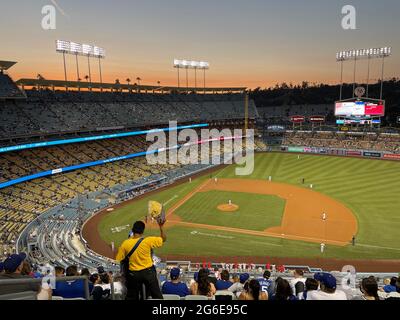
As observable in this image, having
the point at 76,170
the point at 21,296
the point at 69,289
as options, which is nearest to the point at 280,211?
the point at 76,170

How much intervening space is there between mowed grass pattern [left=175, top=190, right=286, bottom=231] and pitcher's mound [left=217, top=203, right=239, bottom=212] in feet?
1.54

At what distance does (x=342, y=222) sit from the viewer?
Result: 30.0 metres

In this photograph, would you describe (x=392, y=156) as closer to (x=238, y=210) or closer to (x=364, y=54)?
(x=364, y=54)

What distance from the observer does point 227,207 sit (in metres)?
35.0

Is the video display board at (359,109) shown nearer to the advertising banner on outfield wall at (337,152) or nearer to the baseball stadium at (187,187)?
the baseball stadium at (187,187)

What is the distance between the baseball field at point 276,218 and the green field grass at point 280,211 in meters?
0.07

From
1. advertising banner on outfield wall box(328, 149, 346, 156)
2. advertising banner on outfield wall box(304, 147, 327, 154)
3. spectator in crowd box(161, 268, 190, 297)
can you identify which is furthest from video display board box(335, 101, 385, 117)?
spectator in crowd box(161, 268, 190, 297)

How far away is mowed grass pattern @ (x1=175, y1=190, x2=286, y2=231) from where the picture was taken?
3031 cm

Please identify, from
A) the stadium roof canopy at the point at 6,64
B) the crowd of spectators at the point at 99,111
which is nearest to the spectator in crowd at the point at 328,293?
the crowd of spectators at the point at 99,111

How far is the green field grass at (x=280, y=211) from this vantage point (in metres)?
24.9

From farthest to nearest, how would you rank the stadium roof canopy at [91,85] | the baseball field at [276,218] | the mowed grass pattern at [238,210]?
the stadium roof canopy at [91,85] → the mowed grass pattern at [238,210] → the baseball field at [276,218]

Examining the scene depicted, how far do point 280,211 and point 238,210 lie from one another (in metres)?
4.36

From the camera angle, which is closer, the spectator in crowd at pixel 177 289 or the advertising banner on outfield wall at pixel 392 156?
the spectator in crowd at pixel 177 289
